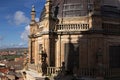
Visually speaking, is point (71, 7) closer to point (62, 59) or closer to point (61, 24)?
point (61, 24)

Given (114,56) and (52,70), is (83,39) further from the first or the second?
(52,70)

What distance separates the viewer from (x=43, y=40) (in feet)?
70.8

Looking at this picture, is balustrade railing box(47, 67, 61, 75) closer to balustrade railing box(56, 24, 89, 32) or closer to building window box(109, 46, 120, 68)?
balustrade railing box(56, 24, 89, 32)

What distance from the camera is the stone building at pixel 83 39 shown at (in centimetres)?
2002

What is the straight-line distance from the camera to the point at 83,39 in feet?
67.3

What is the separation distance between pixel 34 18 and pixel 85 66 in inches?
340

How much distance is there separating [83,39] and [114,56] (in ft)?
10.1

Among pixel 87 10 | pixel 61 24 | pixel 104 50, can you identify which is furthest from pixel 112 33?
pixel 61 24

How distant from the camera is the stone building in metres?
20.0

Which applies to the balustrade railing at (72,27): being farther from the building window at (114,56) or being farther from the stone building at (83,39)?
the building window at (114,56)

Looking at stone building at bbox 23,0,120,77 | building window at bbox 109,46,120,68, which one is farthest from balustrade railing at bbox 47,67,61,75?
building window at bbox 109,46,120,68

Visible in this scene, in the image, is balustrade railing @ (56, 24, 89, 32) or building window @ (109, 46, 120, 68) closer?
balustrade railing @ (56, 24, 89, 32)

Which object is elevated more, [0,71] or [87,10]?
[87,10]

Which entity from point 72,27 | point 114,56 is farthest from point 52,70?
point 114,56
